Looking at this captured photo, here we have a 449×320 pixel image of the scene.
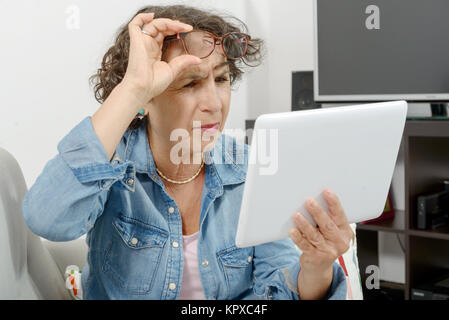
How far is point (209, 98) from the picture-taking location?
111cm

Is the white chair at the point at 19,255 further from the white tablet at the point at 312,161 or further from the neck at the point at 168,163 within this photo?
the white tablet at the point at 312,161

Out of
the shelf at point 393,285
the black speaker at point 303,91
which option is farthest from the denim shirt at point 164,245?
the shelf at point 393,285

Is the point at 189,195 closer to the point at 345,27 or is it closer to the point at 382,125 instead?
the point at 382,125

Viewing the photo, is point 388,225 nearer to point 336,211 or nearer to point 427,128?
point 427,128

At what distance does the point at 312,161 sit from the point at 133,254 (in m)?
→ 0.47

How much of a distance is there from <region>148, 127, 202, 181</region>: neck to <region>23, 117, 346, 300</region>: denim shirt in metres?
0.02

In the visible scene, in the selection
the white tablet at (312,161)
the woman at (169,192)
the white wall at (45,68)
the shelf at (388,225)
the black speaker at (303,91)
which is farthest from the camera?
the black speaker at (303,91)

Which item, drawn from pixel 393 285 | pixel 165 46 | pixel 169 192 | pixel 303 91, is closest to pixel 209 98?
pixel 165 46

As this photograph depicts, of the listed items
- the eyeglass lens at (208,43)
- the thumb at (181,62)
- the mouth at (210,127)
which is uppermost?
the eyeglass lens at (208,43)

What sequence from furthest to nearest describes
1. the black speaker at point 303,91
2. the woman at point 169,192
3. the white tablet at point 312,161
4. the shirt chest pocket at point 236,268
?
the black speaker at point 303,91, the shirt chest pocket at point 236,268, the woman at point 169,192, the white tablet at point 312,161

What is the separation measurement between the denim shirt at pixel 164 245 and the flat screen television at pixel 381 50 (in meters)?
1.28

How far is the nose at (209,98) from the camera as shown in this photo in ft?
3.64

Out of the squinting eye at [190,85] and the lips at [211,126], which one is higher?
the squinting eye at [190,85]

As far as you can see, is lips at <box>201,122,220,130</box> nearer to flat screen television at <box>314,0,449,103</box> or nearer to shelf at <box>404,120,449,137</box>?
shelf at <box>404,120,449,137</box>
